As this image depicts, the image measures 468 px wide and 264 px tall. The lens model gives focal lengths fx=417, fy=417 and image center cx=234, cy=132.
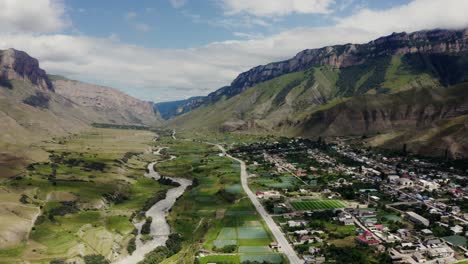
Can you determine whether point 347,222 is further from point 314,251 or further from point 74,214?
point 74,214

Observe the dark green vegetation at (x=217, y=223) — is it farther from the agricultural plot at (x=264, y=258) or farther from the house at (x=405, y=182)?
the house at (x=405, y=182)

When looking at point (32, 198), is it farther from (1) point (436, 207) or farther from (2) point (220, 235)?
(1) point (436, 207)

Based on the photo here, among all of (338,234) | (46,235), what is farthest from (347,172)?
(46,235)

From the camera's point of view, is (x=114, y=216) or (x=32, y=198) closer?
(x=114, y=216)

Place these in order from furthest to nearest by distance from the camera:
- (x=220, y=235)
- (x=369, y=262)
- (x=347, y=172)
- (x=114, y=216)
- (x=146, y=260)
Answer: (x=347, y=172) < (x=114, y=216) < (x=220, y=235) < (x=146, y=260) < (x=369, y=262)

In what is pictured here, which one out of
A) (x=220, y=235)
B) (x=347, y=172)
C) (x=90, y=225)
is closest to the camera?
(x=220, y=235)

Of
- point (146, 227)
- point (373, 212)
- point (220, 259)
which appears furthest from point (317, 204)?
point (146, 227)

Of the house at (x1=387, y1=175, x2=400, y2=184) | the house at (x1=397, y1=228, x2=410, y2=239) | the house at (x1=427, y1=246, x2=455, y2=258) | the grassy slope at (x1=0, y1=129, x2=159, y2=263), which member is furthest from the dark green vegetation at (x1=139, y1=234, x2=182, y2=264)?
the house at (x1=387, y1=175, x2=400, y2=184)
